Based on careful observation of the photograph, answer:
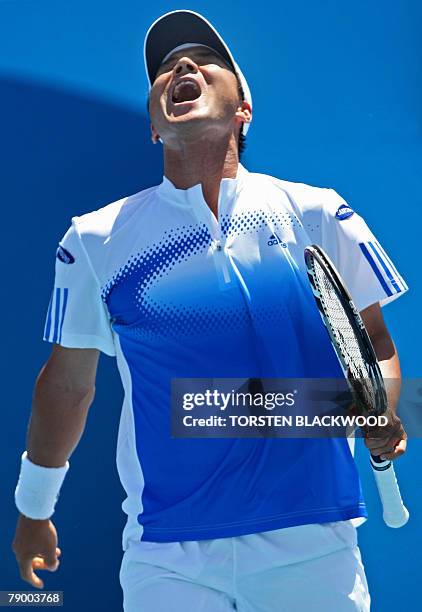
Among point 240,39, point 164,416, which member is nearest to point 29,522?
point 164,416

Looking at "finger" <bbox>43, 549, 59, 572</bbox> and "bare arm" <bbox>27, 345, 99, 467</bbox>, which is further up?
"bare arm" <bbox>27, 345, 99, 467</bbox>

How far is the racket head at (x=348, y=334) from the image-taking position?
2.28 metres

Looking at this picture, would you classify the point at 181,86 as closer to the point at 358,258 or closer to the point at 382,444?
the point at 358,258

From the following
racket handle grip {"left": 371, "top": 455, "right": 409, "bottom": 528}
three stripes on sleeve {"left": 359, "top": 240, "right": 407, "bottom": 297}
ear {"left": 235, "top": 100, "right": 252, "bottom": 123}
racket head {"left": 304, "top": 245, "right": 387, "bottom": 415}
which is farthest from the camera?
ear {"left": 235, "top": 100, "right": 252, "bottom": 123}

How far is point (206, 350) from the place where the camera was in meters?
2.67

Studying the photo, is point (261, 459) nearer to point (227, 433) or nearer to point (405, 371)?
point (227, 433)

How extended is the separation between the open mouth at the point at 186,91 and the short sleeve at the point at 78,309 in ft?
1.56

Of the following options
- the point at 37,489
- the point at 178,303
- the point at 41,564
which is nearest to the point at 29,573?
the point at 41,564

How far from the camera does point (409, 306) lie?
3.32 meters

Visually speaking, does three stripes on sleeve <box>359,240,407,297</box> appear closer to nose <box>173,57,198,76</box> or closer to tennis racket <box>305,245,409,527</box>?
tennis racket <box>305,245,409,527</box>

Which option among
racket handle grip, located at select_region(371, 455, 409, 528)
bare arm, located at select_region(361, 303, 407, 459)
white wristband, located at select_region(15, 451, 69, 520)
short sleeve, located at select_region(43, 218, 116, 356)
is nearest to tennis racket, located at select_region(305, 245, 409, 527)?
racket handle grip, located at select_region(371, 455, 409, 528)

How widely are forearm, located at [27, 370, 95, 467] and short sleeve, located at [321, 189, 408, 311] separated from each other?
0.79m

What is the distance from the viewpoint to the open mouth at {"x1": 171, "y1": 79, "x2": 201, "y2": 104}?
286 centimetres

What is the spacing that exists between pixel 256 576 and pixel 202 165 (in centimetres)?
110
